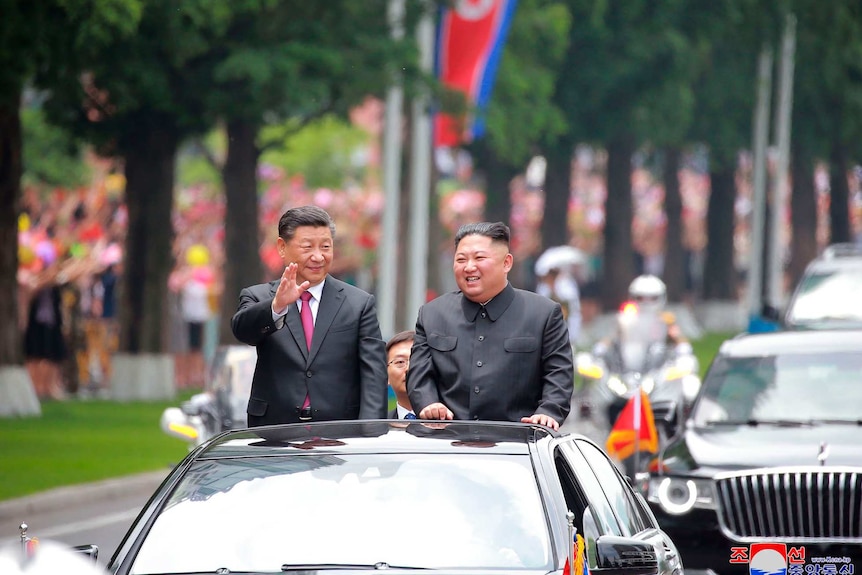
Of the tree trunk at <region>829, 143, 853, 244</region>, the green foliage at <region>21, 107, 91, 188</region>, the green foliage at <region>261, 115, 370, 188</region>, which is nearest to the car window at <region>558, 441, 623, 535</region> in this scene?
the green foliage at <region>21, 107, 91, 188</region>

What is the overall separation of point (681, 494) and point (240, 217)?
19.2 meters

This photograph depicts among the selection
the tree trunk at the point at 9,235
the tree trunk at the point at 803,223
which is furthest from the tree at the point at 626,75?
the tree trunk at the point at 9,235

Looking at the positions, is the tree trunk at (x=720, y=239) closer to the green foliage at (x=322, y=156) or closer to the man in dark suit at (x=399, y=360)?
the green foliage at (x=322, y=156)

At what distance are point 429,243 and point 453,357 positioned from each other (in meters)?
28.2

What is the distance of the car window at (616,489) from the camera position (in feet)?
21.1

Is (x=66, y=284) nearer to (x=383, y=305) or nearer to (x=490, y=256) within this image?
(x=383, y=305)

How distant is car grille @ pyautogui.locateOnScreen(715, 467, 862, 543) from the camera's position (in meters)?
8.94

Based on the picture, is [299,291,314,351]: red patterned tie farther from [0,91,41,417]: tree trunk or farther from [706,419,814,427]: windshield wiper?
[0,91,41,417]: tree trunk

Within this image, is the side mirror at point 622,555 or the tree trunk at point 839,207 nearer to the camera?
the side mirror at point 622,555

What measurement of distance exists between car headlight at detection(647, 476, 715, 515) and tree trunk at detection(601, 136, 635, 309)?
33.6m

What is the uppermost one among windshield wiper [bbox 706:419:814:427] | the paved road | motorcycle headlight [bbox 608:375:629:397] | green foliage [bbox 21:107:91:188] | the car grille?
green foliage [bbox 21:107:91:188]

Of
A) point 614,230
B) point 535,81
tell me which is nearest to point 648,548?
point 535,81

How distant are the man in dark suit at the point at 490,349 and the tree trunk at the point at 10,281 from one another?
48.9ft

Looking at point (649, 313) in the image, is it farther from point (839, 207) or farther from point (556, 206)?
point (839, 207)
